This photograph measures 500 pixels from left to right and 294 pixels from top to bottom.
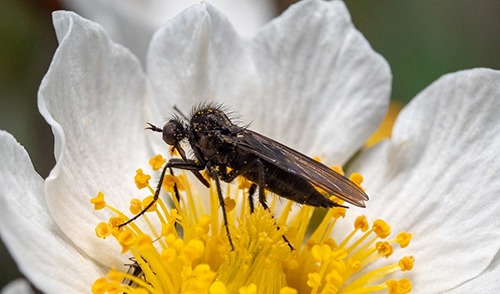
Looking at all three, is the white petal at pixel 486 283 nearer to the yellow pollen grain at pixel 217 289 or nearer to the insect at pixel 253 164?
the insect at pixel 253 164

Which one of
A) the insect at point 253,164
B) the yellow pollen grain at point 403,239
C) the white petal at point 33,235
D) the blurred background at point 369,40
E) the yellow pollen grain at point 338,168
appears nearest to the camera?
the white petal at point 33,235

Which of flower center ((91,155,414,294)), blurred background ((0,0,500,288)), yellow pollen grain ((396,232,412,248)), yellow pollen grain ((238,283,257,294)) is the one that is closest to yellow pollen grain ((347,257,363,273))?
flower center ((91,155,414,294))

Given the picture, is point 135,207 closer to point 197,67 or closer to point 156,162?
point 156,162

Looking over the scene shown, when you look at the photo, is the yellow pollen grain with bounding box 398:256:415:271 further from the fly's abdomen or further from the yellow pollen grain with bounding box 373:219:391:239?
the fly's abdomen

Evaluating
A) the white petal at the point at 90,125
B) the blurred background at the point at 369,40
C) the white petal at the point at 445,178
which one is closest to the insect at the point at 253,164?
the white petal at the point at 90,125

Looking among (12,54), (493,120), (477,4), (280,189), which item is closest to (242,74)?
(280,189)

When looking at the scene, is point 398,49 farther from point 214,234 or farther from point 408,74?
point 214,234
